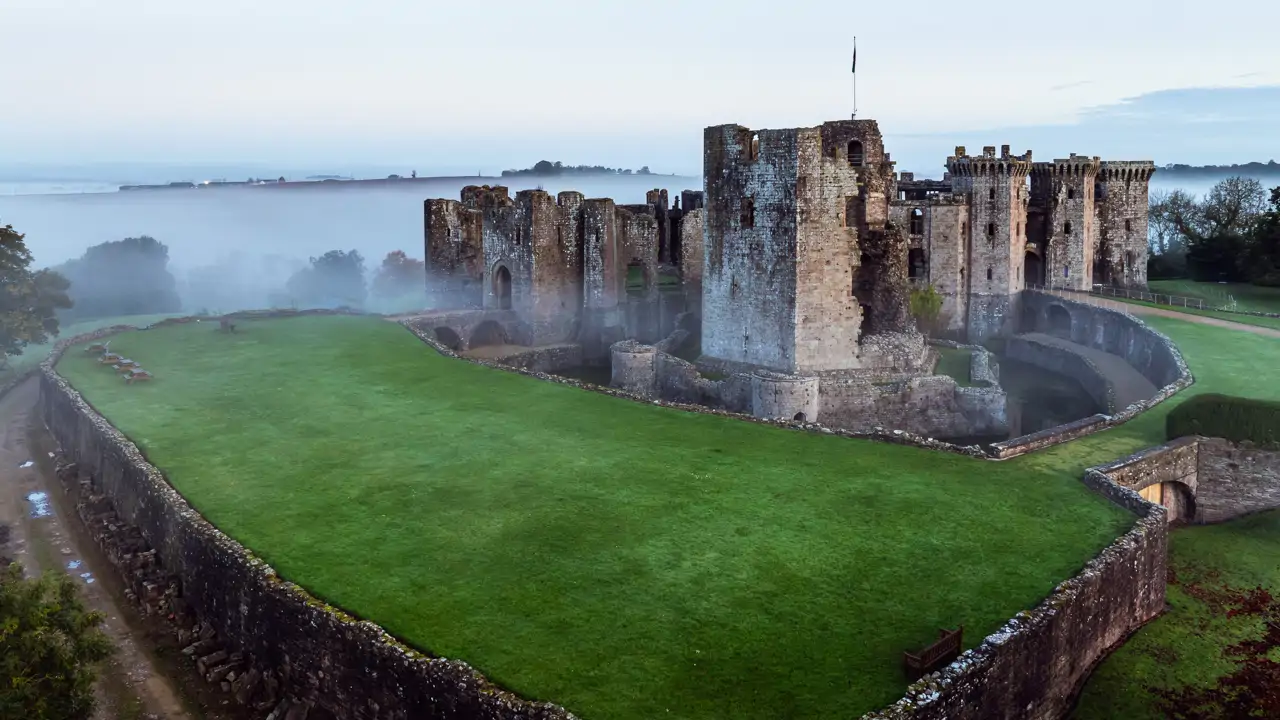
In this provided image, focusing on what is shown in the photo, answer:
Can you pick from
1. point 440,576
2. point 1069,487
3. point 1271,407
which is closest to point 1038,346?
point 1271,407

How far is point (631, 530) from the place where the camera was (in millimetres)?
15734

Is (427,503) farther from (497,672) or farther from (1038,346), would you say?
(1038,346)

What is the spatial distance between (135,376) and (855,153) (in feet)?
69.9

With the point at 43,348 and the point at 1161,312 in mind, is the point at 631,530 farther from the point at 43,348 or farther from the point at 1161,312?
the point at 43,348

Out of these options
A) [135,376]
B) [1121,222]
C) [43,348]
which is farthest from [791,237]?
[43,348]

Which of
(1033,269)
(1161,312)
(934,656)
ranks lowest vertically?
(934,656)

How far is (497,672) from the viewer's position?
39.0 ft

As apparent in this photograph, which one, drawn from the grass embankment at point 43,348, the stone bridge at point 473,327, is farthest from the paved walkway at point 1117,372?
the grass embankment at point 43,348

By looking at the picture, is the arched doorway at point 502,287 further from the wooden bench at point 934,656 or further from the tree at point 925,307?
the wooden bench at point 934,656

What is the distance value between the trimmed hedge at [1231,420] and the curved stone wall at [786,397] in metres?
8.93

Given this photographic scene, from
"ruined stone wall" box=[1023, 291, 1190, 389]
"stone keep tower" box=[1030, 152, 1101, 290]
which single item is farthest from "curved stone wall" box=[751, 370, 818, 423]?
"stone keep tower" box=[1030, 152, 1101, 290]

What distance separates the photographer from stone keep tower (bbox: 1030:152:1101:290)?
151 feet

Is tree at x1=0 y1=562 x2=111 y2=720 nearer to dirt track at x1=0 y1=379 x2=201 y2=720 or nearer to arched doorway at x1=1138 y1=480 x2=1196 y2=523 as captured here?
dirt track at x1=0 y1=379 x2=201 y2=720

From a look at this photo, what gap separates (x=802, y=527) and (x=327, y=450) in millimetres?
9885
